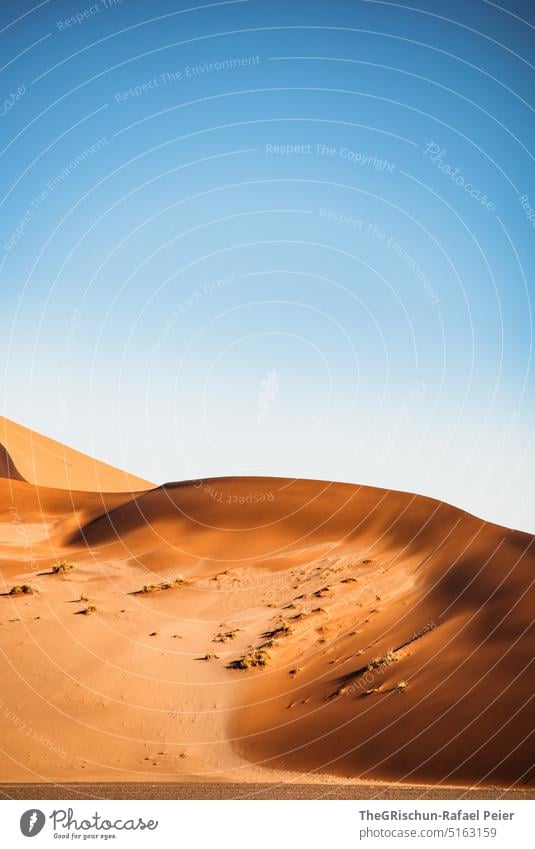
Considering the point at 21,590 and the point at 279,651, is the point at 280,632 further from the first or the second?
the point at 21,590

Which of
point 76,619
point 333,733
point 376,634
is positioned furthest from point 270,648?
point 76,619

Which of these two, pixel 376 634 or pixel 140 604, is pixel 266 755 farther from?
pixel 140 604

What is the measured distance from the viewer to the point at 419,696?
16.8 metres

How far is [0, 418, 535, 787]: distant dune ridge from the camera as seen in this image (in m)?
14.7

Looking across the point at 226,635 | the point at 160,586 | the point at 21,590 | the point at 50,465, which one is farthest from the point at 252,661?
the point at 50,465

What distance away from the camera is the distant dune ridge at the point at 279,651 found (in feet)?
48.2

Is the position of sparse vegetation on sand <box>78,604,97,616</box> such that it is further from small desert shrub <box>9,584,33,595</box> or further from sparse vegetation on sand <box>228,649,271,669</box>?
sparse vegetation on sand <box>228,649,271,669</box>

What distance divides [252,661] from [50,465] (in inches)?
3153

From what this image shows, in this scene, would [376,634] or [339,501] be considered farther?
[339,501]

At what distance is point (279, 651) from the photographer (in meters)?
22.9

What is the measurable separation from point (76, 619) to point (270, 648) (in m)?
8.77

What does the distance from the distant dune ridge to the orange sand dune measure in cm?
4210

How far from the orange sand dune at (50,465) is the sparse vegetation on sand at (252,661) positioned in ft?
212

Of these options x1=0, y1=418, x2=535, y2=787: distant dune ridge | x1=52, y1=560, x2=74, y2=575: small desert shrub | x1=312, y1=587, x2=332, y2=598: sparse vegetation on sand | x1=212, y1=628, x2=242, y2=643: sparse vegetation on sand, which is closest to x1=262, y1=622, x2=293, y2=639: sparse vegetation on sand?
x1=0, y1=418, x2=535, y2=787: distant dune ridge
